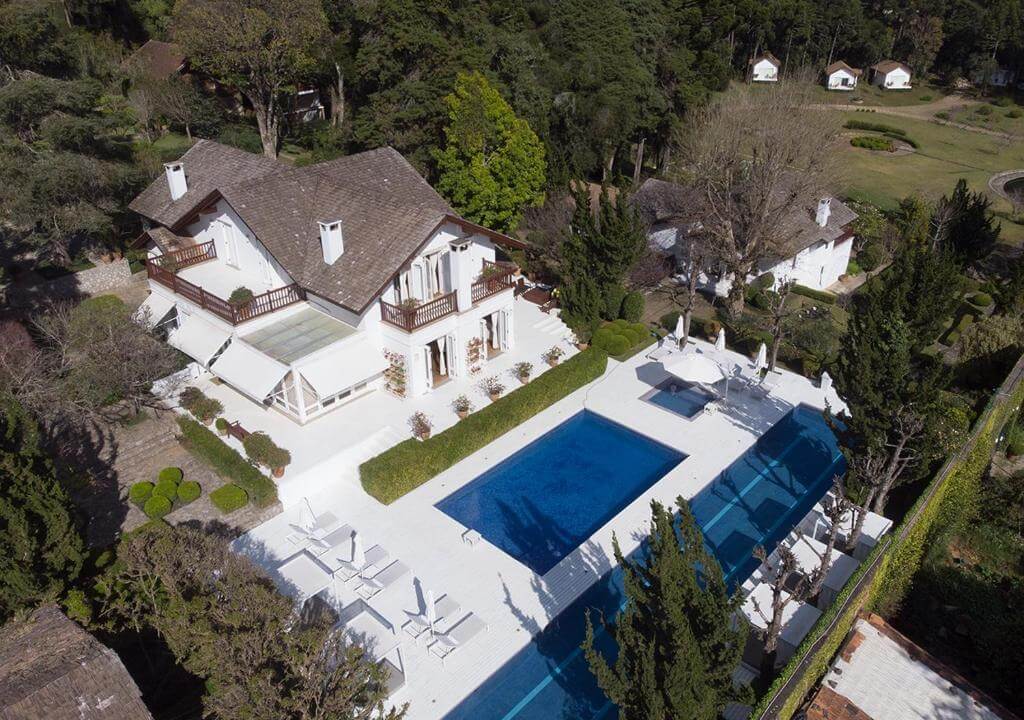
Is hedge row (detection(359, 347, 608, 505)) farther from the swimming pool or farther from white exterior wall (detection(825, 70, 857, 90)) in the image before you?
white exterior wall (detection(825, 70, 857, 90))

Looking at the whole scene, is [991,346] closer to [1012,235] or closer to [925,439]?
[925,439]

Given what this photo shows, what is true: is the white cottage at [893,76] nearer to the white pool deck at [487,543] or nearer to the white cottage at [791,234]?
the white cottage at [791,234]

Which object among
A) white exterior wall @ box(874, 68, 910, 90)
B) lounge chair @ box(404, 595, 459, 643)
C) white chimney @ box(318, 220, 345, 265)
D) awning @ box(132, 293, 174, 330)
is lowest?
white exterior wall @ box(874, 68, 910, 90)

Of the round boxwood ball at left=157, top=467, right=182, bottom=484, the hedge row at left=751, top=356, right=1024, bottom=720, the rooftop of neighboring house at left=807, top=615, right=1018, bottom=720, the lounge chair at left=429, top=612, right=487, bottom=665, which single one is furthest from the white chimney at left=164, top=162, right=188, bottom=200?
the rooftop of neighboring house at left=807, top=615, right=1018, bottom=720

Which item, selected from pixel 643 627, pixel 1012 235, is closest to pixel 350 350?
pixel 643 627

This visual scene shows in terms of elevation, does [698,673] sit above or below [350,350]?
above

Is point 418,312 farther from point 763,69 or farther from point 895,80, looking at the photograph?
point 895,80

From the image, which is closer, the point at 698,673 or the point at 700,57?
the point at 698,673
